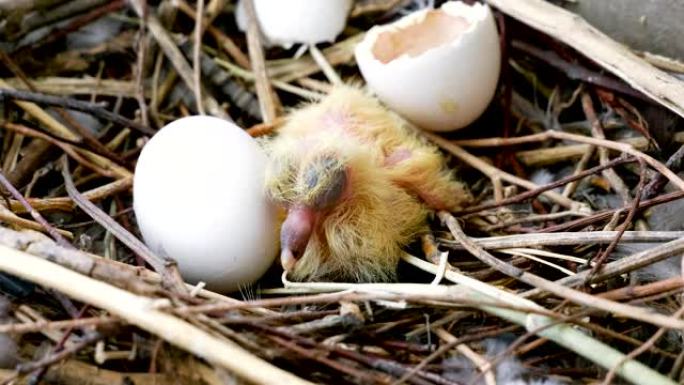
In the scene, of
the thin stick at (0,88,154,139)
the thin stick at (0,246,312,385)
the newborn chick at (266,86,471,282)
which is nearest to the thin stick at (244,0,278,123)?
the newborn chick at (266,86,471,282)

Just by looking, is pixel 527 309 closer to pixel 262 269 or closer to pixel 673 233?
pixel 673 233

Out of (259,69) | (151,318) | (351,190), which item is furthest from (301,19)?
(151,318)

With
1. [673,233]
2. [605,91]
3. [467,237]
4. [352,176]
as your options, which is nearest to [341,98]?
[352,176]

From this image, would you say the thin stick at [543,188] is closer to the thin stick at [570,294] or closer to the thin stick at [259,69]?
the thin stick at [570,294]

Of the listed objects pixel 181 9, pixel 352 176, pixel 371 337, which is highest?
pixel 181 9

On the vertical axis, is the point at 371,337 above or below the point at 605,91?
below

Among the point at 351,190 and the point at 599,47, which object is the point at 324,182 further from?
the point at 599,47

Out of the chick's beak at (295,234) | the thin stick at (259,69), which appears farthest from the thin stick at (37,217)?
the thin stick at (259,69)
